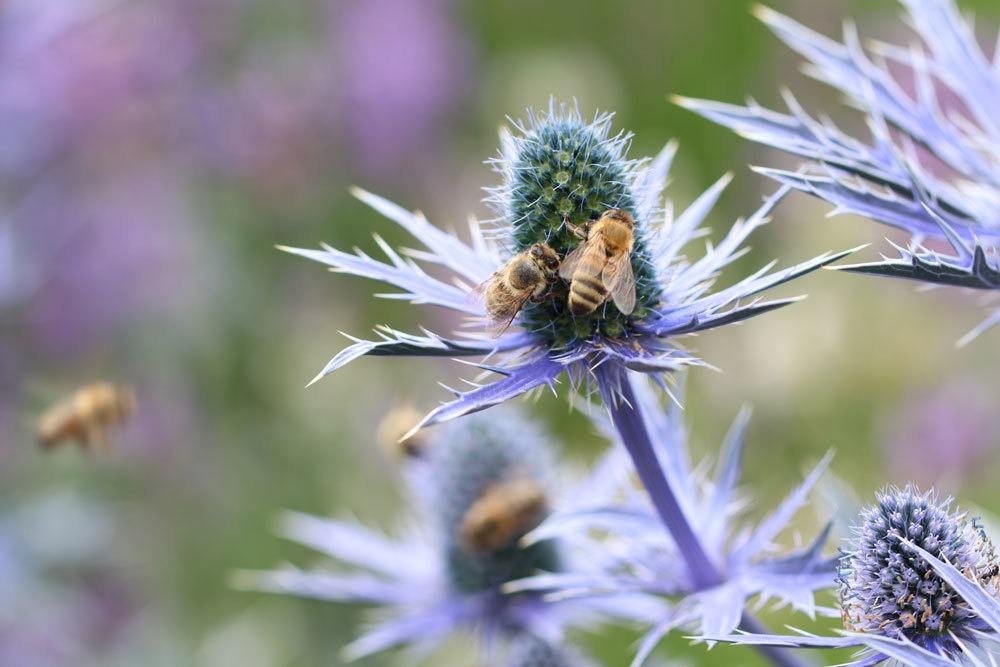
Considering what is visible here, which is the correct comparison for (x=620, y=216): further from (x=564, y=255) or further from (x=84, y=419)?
(x=84, y=419)

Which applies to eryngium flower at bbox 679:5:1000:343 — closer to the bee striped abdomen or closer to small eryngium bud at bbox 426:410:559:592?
the bee striped abdomen

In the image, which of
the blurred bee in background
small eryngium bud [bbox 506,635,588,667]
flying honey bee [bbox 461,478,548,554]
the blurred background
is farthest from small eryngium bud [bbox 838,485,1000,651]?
the blurred background

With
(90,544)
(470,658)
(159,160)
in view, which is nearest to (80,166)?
(159,160)

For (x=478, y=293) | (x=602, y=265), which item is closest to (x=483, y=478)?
(x=478, y=293)

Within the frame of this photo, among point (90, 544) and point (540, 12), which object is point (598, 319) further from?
point (540, 12)

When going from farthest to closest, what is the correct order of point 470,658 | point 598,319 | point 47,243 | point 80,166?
point 80,166 → point 47,243 → point 470,658 → point 598,319
